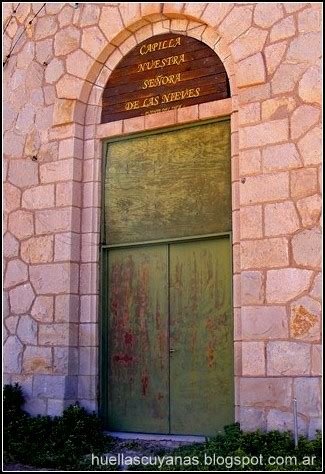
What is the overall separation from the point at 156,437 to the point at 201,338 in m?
1.15

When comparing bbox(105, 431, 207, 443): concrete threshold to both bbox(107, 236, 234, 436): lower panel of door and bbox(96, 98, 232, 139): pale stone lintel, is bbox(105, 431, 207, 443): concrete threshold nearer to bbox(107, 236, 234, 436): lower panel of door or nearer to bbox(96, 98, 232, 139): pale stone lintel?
bbox(107, 236, 234, 436): lower panel of door

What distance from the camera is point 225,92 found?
6809 millimetres

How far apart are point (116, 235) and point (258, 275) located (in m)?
1.98

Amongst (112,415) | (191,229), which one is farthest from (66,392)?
(191,229)

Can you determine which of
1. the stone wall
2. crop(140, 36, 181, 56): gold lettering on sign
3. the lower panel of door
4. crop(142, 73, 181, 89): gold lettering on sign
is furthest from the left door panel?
crop(140, 36, 181, 56): gold lettering on sign

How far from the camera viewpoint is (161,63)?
24.0 feet

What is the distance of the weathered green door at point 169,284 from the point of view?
659 cm

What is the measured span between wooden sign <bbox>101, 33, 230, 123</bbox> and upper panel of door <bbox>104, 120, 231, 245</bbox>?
335mm

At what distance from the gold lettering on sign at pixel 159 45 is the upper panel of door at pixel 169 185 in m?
1.03

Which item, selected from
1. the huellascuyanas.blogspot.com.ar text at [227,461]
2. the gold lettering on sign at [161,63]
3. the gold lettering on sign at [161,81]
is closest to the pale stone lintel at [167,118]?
the gold lettering on sign at [161,81]

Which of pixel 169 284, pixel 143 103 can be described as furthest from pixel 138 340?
pixel 143 103

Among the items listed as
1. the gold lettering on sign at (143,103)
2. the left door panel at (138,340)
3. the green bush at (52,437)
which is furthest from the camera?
the gold lettering on sign at (143,103)

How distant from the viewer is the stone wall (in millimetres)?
5906

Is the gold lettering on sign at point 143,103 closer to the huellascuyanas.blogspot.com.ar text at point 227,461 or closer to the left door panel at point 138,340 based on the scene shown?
the left door panel at point 138,340
